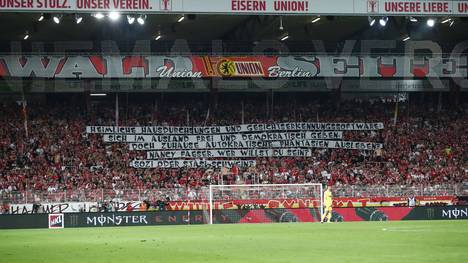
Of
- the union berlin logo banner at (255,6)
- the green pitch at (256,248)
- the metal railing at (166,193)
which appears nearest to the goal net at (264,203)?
the metal railing at (166,193)

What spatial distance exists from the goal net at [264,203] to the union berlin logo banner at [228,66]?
1021 cm

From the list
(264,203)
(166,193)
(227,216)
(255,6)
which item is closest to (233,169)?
(166,193)

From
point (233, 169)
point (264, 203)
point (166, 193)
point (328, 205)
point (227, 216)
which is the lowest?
point (227, 216)

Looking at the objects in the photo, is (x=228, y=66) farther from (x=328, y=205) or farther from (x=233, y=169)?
(x=328, y=205)

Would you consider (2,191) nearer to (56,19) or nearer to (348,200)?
(56,19)

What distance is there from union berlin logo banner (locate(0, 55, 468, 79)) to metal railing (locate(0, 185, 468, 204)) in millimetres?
8842

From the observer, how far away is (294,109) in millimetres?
59156

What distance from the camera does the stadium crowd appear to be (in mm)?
50625

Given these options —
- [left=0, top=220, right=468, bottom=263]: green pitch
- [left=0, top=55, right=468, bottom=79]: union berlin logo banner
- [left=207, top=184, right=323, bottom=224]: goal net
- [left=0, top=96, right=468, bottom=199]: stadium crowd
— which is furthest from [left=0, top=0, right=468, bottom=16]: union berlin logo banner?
[left=0, top=220, right=468, bottom=263]: green pitch

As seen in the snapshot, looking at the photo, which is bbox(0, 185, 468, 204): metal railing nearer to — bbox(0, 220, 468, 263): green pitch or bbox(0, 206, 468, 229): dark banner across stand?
bbox(0, 206, 468, 229): dark banner across stand

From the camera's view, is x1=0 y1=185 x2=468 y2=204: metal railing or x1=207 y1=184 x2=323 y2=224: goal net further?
x1=0 y1=185 x2=468 y2=204: metal railing

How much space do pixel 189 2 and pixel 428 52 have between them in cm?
1997

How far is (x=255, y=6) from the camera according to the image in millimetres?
46875

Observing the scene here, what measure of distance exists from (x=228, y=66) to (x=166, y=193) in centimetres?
1049
